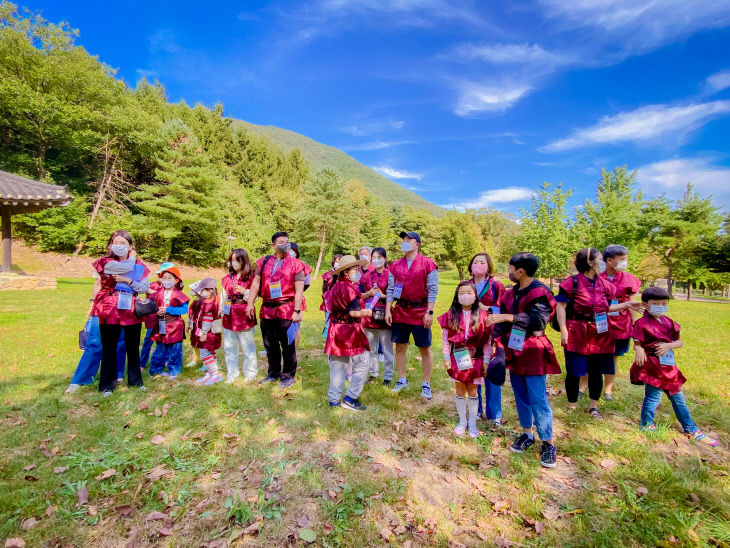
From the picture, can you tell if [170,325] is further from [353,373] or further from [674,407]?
[674,407]

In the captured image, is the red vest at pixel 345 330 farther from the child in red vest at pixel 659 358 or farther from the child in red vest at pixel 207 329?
the child in red vest at pixel 659 358

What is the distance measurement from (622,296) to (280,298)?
17.0 ft

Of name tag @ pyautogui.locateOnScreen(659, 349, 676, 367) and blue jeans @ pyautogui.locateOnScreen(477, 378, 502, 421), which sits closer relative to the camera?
name tag @ pyautogui.locateOnScreen(659, 349, 676, 367)

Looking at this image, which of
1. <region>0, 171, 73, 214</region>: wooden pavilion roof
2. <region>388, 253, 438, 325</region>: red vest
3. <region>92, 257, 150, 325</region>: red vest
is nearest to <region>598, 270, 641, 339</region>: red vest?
<region>388, 253, 438, 325</region>: red vest

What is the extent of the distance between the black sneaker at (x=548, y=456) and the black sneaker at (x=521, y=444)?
205mm

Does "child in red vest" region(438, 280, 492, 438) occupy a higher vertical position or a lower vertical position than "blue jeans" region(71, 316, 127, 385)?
higher

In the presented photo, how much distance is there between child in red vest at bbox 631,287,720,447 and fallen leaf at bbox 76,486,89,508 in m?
5.86

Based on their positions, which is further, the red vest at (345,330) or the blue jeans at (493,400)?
the red vest at (345,330)

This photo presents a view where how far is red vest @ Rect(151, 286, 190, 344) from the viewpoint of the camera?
5.69 meters

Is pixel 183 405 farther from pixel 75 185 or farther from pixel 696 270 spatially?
pixel 696 270

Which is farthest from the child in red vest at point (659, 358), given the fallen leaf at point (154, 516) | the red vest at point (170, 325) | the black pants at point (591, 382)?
the red vest at point (170, 325)

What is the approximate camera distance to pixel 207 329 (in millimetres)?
5633

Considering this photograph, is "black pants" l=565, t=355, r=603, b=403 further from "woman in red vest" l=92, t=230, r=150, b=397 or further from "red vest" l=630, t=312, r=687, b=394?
"woman in red vest" l=92, t=230, r=150, b=397

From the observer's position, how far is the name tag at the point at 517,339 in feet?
11.5
